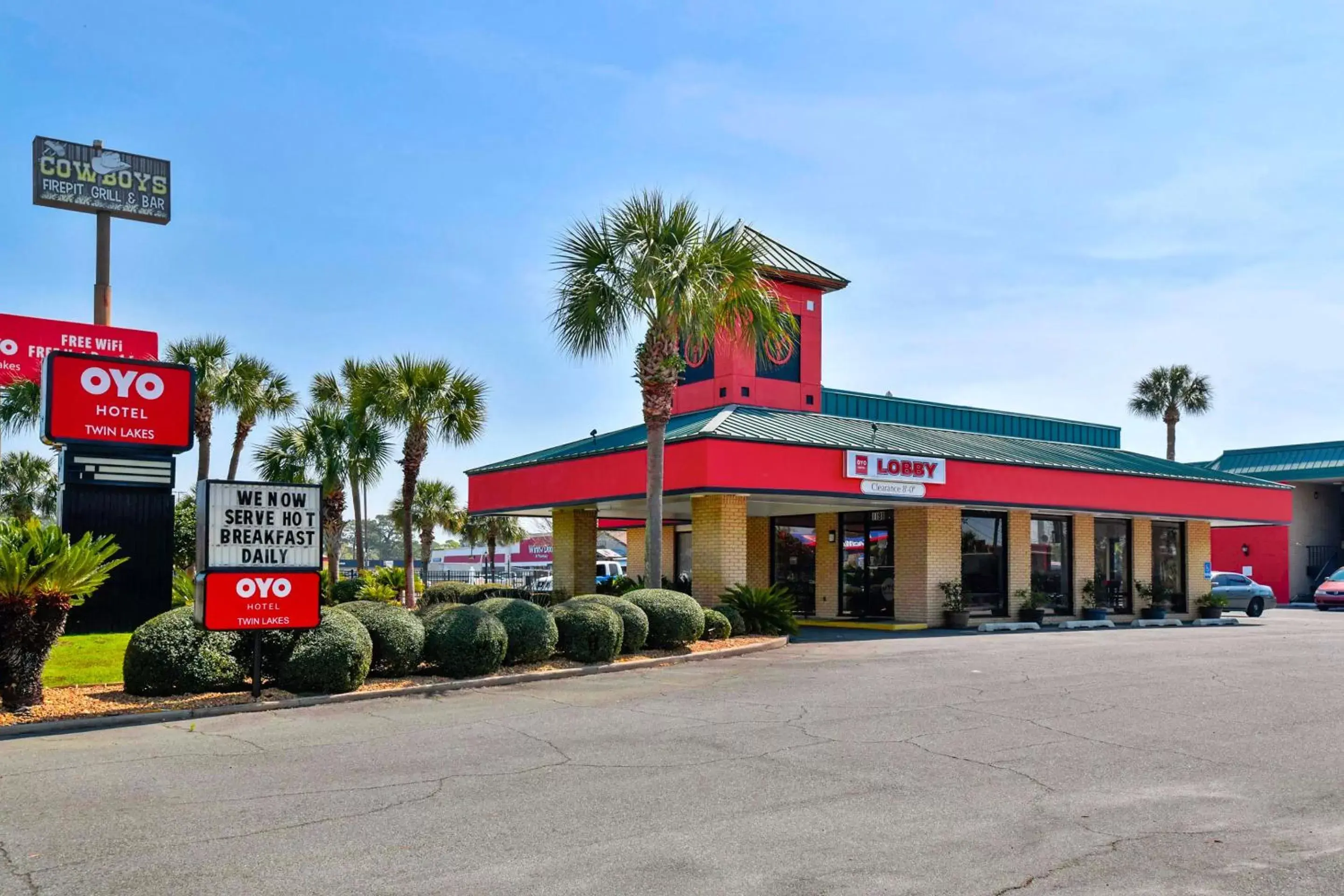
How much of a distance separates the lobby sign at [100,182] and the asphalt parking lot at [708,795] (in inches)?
630

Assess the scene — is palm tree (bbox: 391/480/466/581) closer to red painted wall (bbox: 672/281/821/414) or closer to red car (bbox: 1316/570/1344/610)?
red painted wall (bbox: 672/281/821/414)

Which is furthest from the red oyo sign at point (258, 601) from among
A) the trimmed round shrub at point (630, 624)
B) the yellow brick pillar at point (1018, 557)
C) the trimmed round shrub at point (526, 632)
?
the yellow brick pillar at point (1018, 557)

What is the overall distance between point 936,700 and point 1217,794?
478 cm

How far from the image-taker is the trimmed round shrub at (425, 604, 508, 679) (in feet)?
48.1

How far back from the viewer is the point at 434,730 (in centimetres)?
1105

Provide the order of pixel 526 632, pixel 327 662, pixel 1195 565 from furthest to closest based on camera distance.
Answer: pixel 1195 565, pixel 526 632, pixel 327 662

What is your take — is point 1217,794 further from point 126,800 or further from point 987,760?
point 126,800

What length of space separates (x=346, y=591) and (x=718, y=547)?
1293 centimetres

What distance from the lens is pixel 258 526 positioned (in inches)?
528

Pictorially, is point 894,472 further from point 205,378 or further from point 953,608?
point 205,378

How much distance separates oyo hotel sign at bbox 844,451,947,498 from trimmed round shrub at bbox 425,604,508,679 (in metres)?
9.80

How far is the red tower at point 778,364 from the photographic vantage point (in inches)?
1069

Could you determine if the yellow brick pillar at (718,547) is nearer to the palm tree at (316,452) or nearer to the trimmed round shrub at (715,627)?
the trimmed round shrub at (715,627)

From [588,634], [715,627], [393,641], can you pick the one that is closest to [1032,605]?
[715,627]
